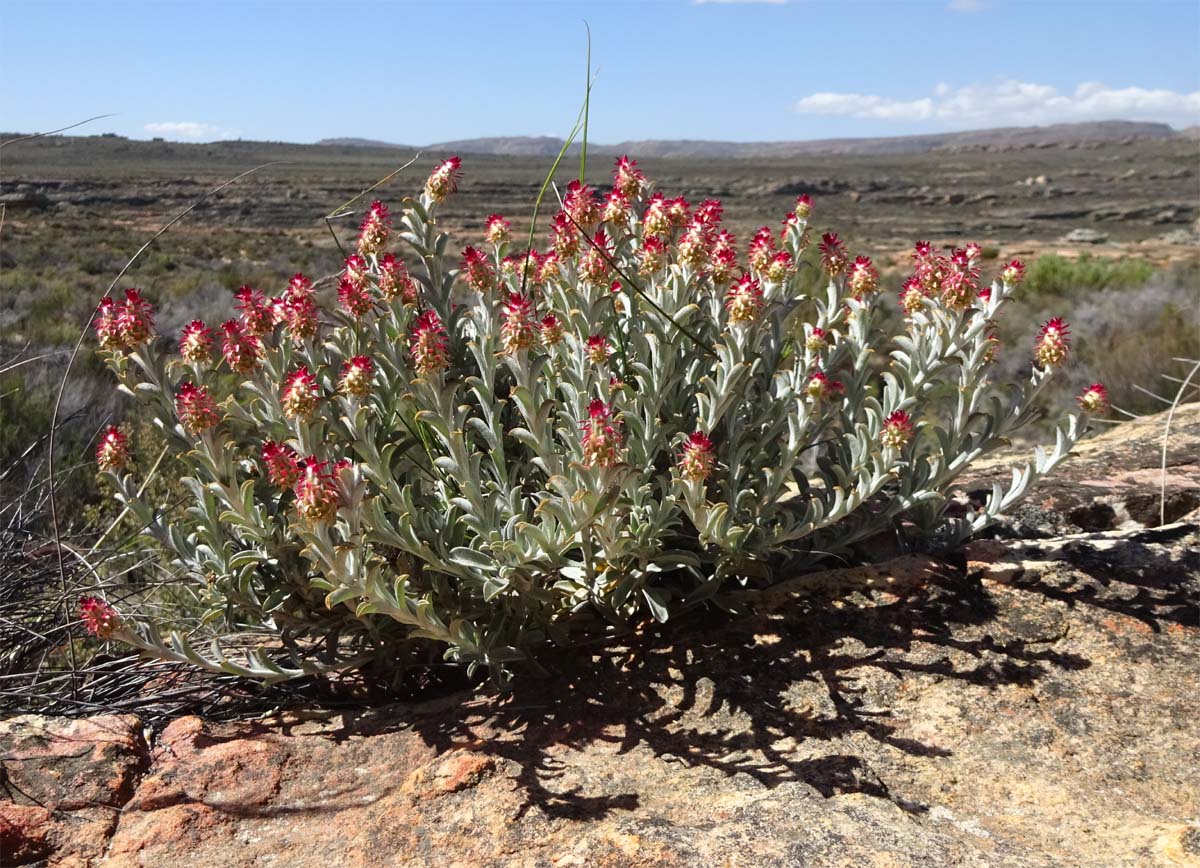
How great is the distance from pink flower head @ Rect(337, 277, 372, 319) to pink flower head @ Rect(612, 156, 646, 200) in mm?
804

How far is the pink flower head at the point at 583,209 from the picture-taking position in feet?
9.18

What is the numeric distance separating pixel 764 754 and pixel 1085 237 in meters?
41.4

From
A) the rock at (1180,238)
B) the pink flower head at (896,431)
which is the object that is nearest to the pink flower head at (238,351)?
the pink flower head at (896,431)

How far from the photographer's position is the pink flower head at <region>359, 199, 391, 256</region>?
2803 millimetres

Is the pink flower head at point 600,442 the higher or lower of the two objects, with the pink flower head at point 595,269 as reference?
lower

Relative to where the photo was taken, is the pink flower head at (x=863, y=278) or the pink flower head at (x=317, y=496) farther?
the pink flower head at (x=863, y=278)

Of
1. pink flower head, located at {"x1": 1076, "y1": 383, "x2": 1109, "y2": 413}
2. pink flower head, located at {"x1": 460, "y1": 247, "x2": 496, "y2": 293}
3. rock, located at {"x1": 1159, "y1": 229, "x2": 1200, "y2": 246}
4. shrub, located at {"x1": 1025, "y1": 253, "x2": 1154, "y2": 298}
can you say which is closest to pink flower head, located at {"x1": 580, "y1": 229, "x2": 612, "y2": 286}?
pink flower head, located at {"x1": 460, "y1": 247, "x2": 496, "y2": 293}

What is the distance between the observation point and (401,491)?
264cm

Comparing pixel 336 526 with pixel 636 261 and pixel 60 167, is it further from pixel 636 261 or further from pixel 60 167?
pixel 60 167

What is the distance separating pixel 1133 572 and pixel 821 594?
1.00 meters

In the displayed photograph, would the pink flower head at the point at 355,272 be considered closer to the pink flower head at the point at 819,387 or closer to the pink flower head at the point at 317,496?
the pink flower head at the point at 317,496

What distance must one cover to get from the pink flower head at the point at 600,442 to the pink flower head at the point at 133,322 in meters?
1.26

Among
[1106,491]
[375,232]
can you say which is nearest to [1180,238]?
[1106,491]

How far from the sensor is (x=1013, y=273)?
293 centimetres
